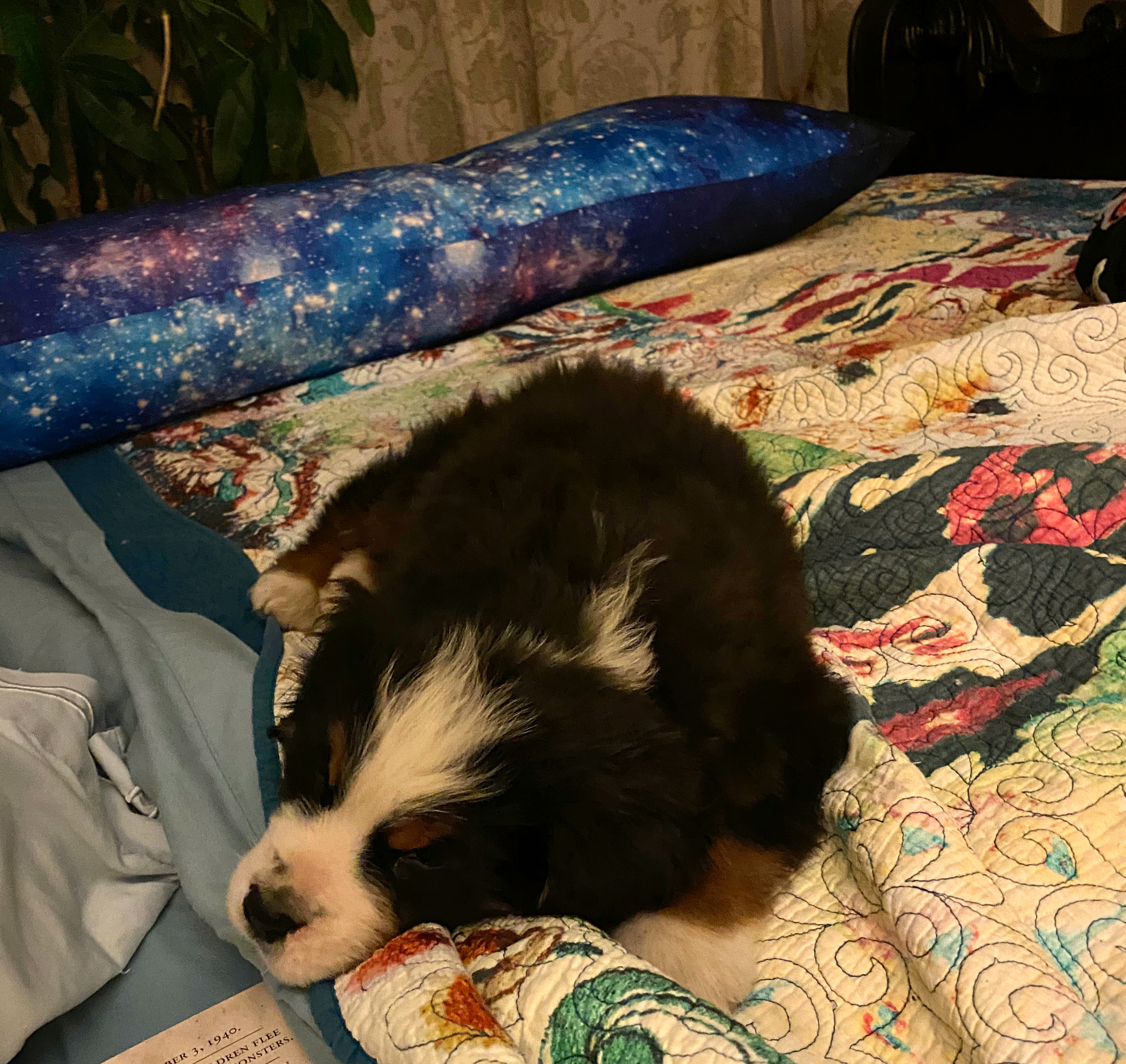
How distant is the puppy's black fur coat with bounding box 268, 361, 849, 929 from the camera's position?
38.7 inches

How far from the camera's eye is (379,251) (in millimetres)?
2404

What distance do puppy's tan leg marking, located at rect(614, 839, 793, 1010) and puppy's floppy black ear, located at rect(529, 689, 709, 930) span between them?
0.04m

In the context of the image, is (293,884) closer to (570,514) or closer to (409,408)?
(570,514)

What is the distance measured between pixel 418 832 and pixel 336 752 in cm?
13

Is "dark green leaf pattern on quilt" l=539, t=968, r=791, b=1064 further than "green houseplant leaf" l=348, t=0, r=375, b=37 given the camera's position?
No

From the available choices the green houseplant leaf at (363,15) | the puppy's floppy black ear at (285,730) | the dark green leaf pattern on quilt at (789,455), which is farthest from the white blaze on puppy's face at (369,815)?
the green houseplant leaf at (363,15)

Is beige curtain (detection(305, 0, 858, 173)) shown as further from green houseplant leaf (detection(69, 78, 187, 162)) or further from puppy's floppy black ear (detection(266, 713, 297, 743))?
puppy's floppy black ear (detection(266, 713, 297, 743))

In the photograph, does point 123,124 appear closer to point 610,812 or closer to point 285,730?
point 285,730

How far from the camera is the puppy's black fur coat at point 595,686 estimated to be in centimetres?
98

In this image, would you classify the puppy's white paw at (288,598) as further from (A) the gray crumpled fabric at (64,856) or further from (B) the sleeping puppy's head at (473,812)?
(B) the sleeping puppy's head at (473,812)

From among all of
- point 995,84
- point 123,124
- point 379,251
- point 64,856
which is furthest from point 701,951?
point 995,84

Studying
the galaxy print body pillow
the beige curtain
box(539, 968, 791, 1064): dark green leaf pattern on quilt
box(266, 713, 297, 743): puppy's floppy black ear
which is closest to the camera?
box(539, 968, 791, 1064): dark green leaf pattern on quilt

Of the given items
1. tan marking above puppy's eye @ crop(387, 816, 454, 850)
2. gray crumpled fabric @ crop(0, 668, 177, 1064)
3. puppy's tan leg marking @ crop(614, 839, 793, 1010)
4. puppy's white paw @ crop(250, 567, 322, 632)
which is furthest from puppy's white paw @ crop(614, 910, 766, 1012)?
puppy's white paw @ crop(250, 567, 322, 632)

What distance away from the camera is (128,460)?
216 cm
